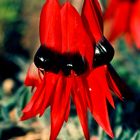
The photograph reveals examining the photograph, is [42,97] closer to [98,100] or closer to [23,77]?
[98,100]

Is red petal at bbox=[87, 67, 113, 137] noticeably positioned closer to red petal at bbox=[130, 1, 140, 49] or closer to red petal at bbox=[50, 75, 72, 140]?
red petal at bbox=[50, 75, 72, 140]

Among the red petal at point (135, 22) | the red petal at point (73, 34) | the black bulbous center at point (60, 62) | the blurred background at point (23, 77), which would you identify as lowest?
the blurred background at point (23, 77)

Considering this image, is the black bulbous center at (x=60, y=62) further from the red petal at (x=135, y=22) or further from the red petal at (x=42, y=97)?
the red petal at (x=135, y=22)

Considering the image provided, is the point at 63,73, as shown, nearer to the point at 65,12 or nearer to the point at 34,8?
the point at 65,12

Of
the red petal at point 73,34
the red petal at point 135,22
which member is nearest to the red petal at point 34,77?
the red petal at point 73,34

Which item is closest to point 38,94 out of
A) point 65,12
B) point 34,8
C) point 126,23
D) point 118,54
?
point 65,12

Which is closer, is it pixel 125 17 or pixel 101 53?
pixel 101 53

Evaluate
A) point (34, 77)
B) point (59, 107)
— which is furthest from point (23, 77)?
point (59, 107)
